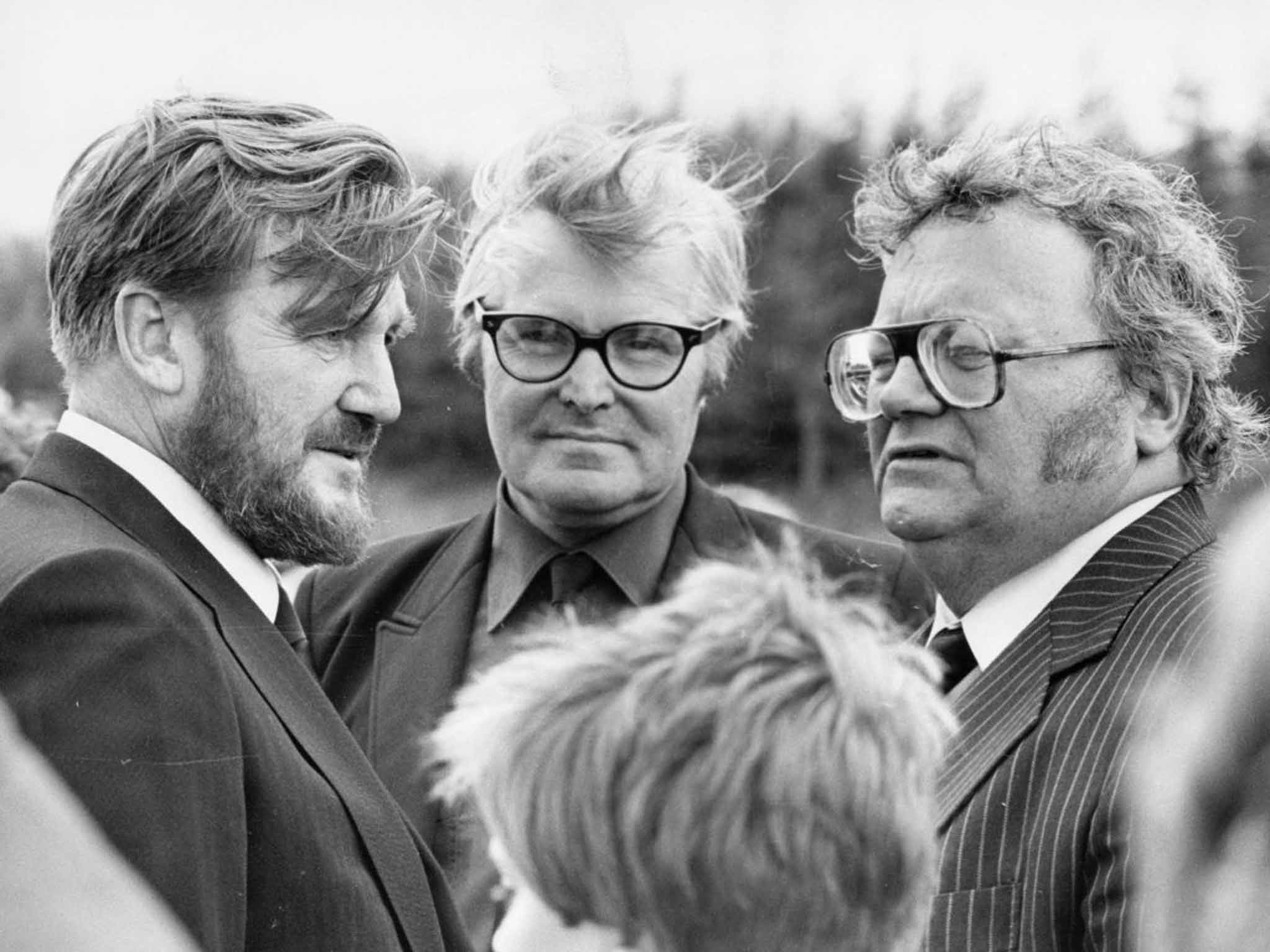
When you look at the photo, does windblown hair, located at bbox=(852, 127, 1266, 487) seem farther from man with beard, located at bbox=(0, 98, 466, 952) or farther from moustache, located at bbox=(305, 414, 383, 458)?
moustache, located at bbox=(305, 414, 383, 458)

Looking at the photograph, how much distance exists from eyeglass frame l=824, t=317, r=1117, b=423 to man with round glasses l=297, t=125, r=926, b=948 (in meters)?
0.54

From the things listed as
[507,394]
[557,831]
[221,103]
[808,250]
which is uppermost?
[221,103]

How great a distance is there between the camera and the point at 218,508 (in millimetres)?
2098

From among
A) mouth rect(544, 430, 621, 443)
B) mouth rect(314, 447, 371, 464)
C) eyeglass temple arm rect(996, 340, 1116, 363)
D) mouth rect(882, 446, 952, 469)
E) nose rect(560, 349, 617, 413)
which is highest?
eyeglass temple arm rect(996, 340, 1116, 363)

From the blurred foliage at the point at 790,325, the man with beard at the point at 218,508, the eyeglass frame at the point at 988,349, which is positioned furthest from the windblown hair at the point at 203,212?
the blurred foliage at the point at 790,325

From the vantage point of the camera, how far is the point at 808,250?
8.22m

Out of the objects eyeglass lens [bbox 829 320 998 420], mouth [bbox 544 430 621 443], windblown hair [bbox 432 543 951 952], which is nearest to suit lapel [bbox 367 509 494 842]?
mouth [bbox 544 430 621 443]

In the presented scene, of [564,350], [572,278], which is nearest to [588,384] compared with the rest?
[564,350]

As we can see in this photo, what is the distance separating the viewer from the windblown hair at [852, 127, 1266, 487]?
105 inches

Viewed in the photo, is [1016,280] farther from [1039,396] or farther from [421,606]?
[421,606]

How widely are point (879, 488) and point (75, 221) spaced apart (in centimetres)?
143

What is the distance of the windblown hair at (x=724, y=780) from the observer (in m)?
1.18

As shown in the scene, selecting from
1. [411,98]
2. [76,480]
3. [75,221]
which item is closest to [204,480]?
[76,480]

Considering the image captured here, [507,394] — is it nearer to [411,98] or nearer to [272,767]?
[411,98]
